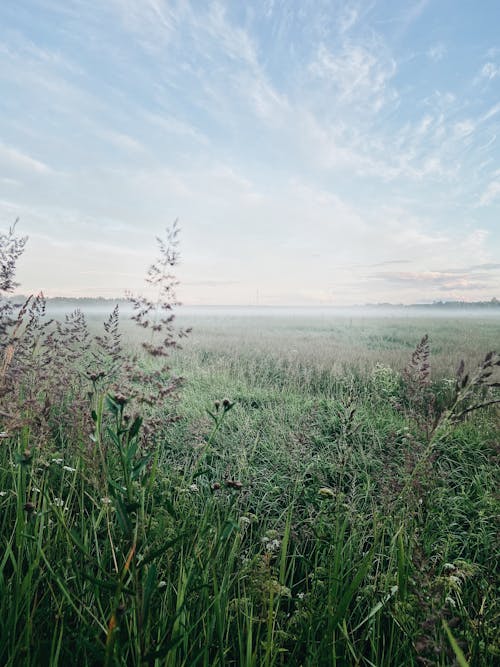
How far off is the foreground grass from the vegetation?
0.02m

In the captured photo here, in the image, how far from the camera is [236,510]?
286 centimetres

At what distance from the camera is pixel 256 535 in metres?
2.65

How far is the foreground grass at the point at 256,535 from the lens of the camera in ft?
3.94

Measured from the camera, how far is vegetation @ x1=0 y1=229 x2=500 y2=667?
4.00ft

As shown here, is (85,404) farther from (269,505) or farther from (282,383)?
(282,383)

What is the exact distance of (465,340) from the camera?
11.5 meters

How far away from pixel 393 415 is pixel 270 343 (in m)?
5.47

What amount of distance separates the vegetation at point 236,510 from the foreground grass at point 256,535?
0.06 ft

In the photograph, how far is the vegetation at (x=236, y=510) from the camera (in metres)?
1.22

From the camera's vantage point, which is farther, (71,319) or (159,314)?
(71,319)

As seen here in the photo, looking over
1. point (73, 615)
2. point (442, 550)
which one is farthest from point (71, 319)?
point (442, 550)

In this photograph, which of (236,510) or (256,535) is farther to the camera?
(236,510)

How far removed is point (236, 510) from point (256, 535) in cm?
26

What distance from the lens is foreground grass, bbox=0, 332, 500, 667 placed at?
3.94 ft
